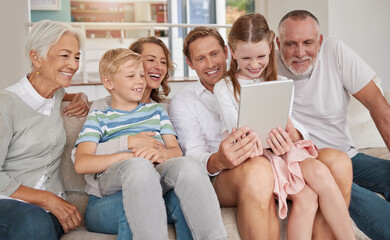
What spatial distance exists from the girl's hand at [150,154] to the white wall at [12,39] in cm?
382

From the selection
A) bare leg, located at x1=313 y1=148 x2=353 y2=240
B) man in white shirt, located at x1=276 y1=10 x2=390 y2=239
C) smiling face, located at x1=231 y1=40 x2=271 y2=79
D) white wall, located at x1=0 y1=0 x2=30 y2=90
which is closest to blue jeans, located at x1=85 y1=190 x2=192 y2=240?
bare leg, located at x1=313 y1=148 x2=353 y2=240

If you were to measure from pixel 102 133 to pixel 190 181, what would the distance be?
18.5 inches

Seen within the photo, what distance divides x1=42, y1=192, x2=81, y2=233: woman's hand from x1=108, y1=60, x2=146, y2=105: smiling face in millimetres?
482

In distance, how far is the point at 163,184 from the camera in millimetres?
1525

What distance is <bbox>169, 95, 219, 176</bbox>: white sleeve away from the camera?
5.94 ft

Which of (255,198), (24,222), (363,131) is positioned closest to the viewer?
(24,222)

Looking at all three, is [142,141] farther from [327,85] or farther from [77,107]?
[327,85]

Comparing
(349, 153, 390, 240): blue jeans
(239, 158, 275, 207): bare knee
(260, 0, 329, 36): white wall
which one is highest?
(260, 0, 329, 36): white wall

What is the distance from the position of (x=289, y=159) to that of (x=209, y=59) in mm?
594

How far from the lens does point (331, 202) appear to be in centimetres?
148

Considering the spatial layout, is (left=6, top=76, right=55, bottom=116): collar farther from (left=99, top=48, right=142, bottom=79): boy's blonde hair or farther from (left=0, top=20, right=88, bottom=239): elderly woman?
(left=99, top=48, right=142, bottom=79): boy's blonde hair

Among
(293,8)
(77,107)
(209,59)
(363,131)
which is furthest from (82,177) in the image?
(293,8)

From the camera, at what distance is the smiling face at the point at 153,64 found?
196 cm

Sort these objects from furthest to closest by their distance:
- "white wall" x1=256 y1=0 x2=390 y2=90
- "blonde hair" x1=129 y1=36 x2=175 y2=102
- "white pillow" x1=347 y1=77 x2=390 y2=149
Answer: "white wall" x1=256 y1=0 x2=390 y2=90, "white pillow" x1=347 y1=77 x2=390 y2=149, "blonde hair" x1=129 y1=36 x2=175 y2=102
